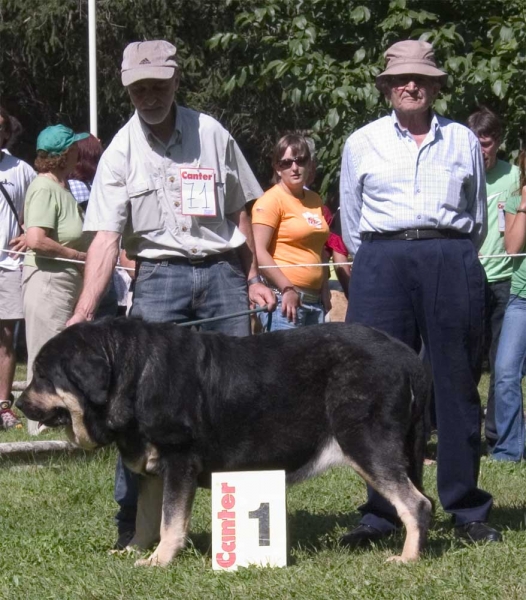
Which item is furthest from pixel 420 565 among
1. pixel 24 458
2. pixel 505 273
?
pixel 505 273

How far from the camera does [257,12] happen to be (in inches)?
467

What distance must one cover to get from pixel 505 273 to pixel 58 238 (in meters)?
3.28

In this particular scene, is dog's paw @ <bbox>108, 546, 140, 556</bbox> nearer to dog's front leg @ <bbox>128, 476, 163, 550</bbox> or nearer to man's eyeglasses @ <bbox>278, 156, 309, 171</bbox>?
dog's front leg @ <bbox>128, 476, 163, 550</bbox>

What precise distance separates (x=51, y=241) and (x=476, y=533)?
3.98m

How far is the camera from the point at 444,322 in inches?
194

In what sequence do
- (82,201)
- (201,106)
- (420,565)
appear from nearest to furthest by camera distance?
(420,565) < (82,201) < (201,106)

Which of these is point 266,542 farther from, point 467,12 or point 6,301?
point 467,12

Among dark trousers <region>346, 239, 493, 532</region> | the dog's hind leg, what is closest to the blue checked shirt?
dark trousers <region>346, 239, 493, 532</region>

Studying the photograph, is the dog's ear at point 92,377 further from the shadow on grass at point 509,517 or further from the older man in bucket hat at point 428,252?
the shadow on grass at point 509,517

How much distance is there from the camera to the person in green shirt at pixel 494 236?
7660 mm

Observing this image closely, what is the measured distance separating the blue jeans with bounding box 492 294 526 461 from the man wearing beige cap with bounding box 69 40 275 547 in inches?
111

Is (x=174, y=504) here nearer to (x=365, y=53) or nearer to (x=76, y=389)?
(x=76, y=389)

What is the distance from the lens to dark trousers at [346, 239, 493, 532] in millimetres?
4895

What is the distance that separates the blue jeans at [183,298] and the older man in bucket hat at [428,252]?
0.59 metres
